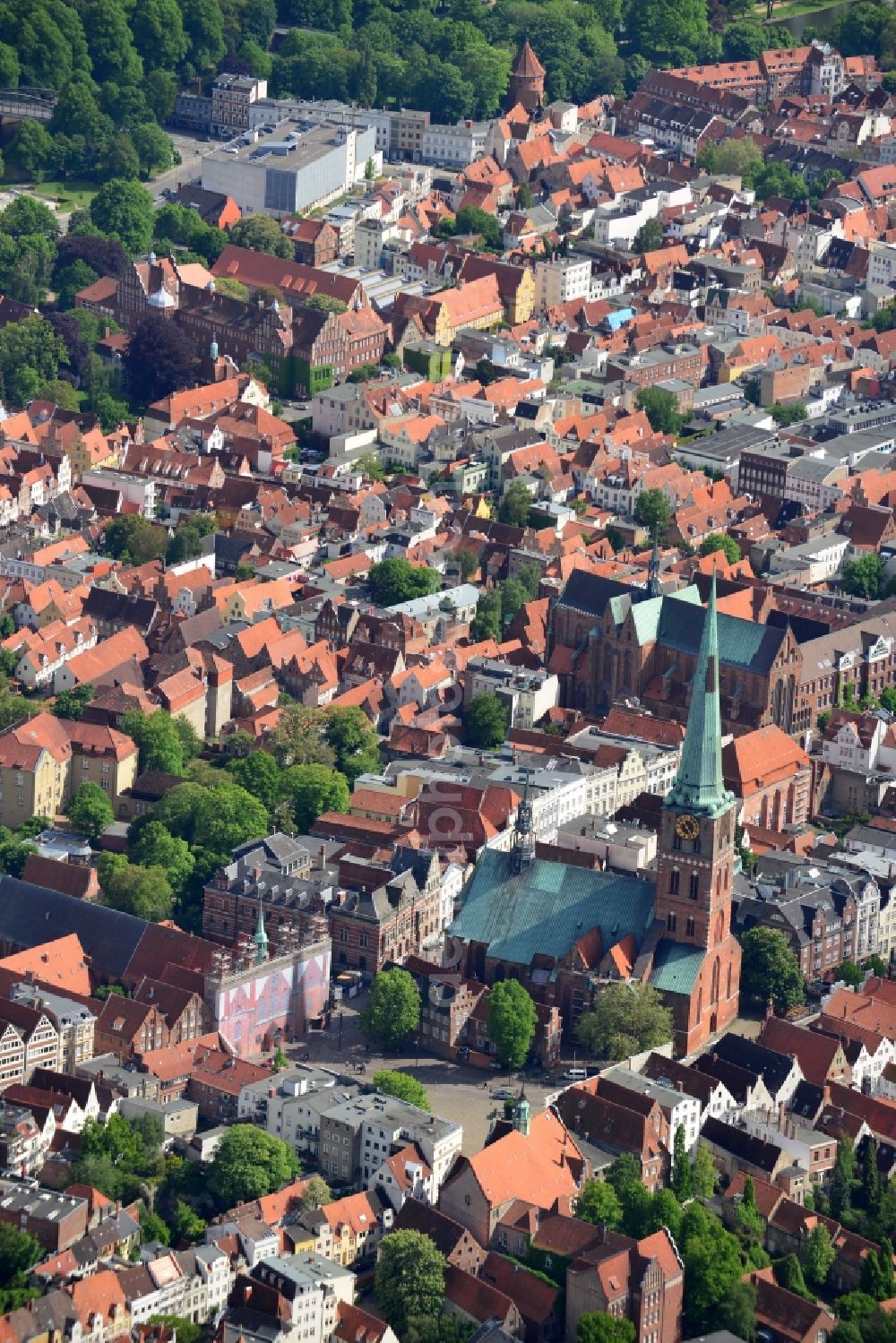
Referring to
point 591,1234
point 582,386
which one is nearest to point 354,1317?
point 591,1234

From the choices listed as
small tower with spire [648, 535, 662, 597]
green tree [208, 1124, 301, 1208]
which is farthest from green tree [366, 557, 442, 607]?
green tree [208, 1124, 301, 1208]

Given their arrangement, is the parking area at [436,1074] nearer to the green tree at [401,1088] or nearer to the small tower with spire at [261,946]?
the green tree at [401,1088]

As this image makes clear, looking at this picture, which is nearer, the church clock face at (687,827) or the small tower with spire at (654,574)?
the church clock face at (687,827)

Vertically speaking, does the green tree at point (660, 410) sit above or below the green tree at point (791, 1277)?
below

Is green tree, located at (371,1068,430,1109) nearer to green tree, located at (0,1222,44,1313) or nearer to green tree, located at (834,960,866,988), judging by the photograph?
green tree, located at (0,1222,44,1313)

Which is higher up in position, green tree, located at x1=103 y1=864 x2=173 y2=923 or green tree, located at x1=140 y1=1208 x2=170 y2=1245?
green tree, located at x1=140 y1=1208 x2=170 y2=1245

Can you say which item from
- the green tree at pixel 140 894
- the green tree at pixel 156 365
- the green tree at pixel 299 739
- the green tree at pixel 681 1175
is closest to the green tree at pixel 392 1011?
the green tree at pixel 140 894

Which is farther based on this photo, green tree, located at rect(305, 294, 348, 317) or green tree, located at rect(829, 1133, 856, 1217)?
green tree, located at rect(305, 294, 348, 317)

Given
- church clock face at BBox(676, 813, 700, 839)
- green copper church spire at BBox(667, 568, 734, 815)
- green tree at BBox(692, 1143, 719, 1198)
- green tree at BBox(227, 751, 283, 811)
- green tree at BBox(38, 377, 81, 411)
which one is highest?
green copper church spire at BBox(667, 568, 734, 815)
